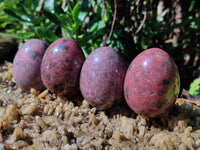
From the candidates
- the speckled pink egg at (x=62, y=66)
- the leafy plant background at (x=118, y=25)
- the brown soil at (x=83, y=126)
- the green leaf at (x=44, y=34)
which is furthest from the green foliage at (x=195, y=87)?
the green leaf at (x=44, y=34)

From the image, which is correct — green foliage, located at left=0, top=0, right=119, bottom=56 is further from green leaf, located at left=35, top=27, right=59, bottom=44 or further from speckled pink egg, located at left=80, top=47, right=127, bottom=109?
speckled pink egg, located at left=80, top=47, right=127, bottom=109

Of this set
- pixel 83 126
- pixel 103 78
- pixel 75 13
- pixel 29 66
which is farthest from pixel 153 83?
pixel 29 66

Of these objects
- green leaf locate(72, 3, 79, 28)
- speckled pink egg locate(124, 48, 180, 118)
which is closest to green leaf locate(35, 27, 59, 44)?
green leaf locate(72, 3, 79, 28)

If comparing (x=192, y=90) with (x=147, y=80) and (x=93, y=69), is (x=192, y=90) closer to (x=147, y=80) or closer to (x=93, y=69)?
(x=147, y=80)

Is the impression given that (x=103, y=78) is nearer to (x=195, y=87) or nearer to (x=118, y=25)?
(x=118, y=25)

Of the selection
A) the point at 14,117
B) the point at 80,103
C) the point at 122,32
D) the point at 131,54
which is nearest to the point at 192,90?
the point at 131,54
